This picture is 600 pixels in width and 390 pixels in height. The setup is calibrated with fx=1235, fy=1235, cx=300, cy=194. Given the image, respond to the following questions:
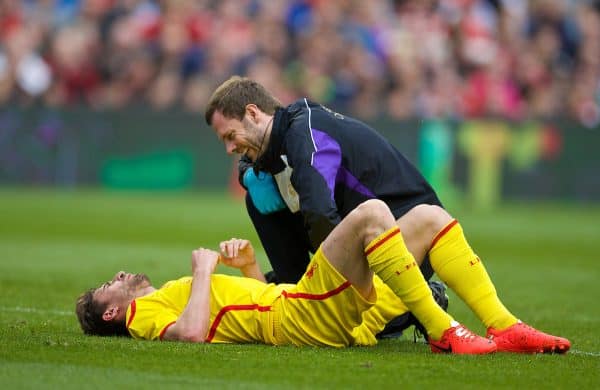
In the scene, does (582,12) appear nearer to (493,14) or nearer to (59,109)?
(493,14)

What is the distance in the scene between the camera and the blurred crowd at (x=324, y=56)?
72.5 feet

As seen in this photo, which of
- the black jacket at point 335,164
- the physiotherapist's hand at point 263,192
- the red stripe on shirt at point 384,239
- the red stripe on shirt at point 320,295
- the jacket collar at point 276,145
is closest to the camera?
the red stripe on shirt at point 384,239

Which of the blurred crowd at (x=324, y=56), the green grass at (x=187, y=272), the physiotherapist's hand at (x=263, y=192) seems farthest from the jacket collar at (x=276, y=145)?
the blurred crowd at (x=324, y=56)

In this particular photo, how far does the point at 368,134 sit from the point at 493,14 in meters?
16.7

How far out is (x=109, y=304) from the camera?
689 centimetres

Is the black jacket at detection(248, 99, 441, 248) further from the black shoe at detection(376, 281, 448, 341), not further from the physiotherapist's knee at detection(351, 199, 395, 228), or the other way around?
the black shoe at detection(376, 281, 448, 341)

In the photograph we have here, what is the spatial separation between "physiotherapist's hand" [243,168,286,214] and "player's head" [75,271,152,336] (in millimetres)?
973

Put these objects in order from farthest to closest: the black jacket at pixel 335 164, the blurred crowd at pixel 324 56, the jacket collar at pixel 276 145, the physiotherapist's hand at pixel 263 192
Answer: the blurred crowd at pixel 324 56 → the physiotherapist's hand at pixel 263 192 → the jacket collar at pixel 276 145 → the black jacket at pixel 335 164

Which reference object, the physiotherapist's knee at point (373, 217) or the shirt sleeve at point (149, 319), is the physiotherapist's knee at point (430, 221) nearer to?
the physiotherapist's knee at point (373, 217)

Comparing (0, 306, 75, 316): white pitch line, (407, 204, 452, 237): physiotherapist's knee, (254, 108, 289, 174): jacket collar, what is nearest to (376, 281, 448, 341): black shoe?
(407, 204, 452, 237): physiotherapist's knee

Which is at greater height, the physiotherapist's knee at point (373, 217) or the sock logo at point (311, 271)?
the physiotherapist's knee at point (373, 217)

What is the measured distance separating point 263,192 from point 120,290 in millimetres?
1132

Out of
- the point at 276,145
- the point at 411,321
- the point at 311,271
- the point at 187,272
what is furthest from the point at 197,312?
the point at 187,272

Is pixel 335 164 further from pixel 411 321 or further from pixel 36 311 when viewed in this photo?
pixel 36 311
